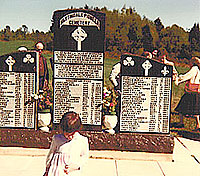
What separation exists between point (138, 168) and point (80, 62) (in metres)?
2.13

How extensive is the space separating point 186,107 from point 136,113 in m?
3.32

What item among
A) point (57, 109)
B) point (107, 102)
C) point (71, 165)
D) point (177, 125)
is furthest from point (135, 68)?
point (177, 125)

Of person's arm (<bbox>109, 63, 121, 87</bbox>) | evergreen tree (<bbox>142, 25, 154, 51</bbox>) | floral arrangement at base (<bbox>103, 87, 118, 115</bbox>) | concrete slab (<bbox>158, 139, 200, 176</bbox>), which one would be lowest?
concrete slab (<bbox>158, 139, 200, 176</bbox>)

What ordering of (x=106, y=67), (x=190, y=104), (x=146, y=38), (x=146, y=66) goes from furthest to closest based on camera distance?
1. (x=146, y=38)
2. (x=106, y=67)
3. (x=190, y=104)
4. (x=146, y=66)

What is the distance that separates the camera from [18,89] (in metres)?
6.35

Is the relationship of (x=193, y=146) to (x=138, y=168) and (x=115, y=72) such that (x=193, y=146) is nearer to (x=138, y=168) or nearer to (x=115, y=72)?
(x=138, y=168)

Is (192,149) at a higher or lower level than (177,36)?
lower

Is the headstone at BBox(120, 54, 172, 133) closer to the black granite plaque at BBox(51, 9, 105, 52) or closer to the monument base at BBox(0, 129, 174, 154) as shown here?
the monument base at BBox(0, 129, 174, 154)

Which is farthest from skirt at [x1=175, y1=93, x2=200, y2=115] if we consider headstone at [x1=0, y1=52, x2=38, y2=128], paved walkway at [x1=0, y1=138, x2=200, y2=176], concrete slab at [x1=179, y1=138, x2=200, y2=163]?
headstone at [x1=0, y1=52, x2=38, y2=128]

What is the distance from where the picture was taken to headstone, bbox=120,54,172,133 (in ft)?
20.5

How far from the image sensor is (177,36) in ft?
51.6

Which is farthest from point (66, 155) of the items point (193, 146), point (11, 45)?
point (11, 45)

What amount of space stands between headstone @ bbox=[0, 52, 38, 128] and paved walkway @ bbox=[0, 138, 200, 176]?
0.54 m

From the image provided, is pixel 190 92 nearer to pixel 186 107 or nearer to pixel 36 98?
pixel 186 107
